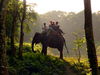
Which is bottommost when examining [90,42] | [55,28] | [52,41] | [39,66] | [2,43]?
[39,66]

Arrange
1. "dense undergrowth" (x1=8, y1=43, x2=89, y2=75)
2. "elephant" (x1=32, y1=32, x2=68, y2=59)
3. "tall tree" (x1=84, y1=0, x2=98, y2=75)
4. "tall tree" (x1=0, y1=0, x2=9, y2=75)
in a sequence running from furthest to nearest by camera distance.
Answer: "elephant" (x1=32, y1=32, x2=68, y2=59)
"dense undergrowth" (x1=8, y1=43, x2=89, y2=75)
"tall tree" (x1=84, y1=0, x2=98, y2=75)
"tall tree" (x1=0, y1=0, x2=9, y2=75)

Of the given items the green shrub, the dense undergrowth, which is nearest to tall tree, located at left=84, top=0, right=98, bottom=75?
the dense undergrowth

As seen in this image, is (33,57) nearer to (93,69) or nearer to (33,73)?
(33,73)

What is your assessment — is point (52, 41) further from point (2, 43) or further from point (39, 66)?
point (2, 43)

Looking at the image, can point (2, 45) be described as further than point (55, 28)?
No

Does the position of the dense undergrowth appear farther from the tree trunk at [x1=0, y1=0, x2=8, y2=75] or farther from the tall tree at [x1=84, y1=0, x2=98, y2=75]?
the tree trunk at [x1=0, y1=0, x2=8, y2=75]

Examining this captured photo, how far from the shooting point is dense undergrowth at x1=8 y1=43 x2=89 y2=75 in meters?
17.7

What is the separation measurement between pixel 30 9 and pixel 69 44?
153ft

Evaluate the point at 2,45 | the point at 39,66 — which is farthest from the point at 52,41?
the point at 2,45

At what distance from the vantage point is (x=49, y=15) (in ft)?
340

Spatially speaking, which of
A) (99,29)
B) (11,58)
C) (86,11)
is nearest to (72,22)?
(99,29)

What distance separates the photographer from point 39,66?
18766mm

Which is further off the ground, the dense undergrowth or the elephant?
the elephant

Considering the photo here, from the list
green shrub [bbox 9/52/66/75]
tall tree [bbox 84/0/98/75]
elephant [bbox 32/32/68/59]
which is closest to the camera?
tall tree [bbox 84/0/98/75]
